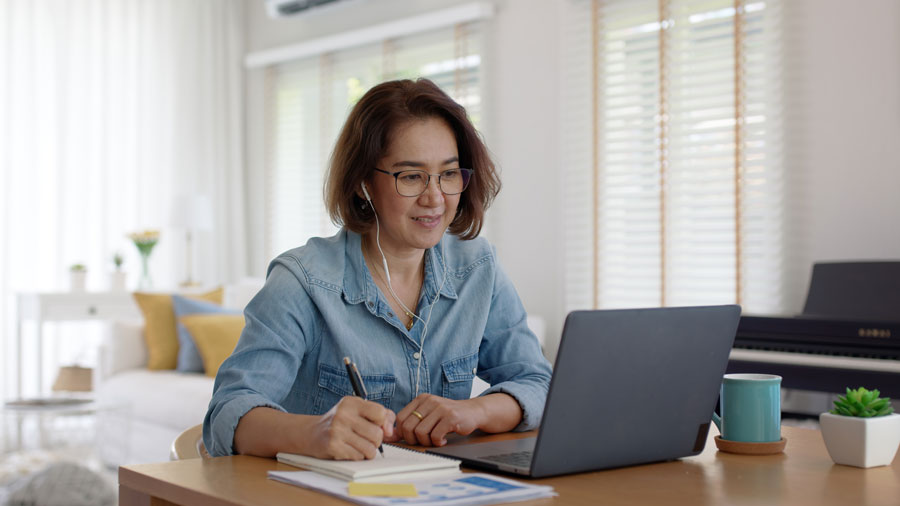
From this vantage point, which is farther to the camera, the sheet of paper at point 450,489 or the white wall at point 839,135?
the white wall at point 839,135

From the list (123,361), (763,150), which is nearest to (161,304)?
(123,361)

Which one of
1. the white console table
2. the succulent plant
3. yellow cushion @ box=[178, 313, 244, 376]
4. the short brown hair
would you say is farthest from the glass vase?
the succulent plant

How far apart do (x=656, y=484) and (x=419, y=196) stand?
68cm

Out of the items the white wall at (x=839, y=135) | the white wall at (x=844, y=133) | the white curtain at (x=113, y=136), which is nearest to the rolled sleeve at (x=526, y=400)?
the white wall at (x=839, y=135)

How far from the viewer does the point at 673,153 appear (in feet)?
12.0

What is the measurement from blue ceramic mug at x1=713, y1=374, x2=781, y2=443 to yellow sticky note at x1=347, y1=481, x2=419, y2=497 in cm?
48

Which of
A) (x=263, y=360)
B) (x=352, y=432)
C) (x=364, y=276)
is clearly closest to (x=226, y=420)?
(x=263, y=360)

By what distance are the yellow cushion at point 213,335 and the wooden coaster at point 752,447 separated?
9.64 feet

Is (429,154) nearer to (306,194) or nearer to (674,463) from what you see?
(674,463)

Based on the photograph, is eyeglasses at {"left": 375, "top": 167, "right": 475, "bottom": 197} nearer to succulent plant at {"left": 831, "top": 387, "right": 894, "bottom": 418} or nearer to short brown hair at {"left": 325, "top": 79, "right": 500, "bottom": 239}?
short brown hair at {"left": 325, "top": 79, "right": 500, "bottom": 239}

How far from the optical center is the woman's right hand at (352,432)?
106 centimetres

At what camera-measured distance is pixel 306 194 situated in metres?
5.25

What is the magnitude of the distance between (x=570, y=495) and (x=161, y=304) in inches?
138

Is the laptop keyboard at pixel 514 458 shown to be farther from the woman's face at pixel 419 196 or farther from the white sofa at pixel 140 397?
the white sofa at pixel 140 397
